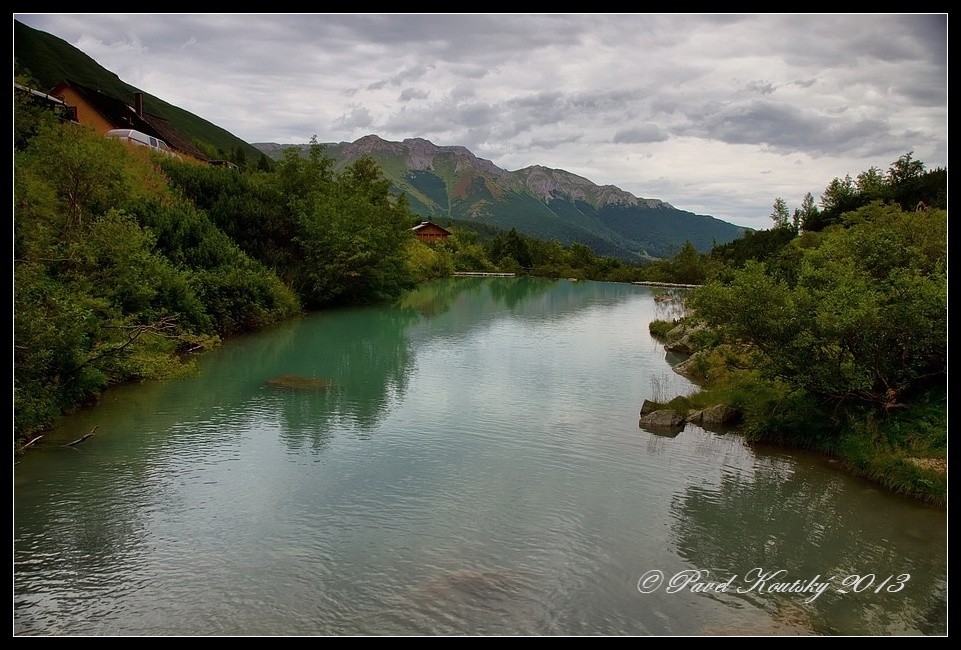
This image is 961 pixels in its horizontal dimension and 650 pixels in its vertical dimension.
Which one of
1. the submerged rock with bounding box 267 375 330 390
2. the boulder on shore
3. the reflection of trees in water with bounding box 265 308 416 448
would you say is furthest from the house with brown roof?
the boulder on shore

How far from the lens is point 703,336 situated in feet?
53.3

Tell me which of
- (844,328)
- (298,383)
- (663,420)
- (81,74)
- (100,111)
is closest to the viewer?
(844,328)

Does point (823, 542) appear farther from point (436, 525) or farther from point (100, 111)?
point (100, 111)

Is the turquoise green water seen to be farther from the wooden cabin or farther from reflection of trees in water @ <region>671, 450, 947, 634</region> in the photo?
the wooden cabin

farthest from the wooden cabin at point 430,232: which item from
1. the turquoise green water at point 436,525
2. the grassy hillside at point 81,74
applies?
the turquoise green water at point 436,525

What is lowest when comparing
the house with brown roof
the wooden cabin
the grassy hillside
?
the wooden cabin

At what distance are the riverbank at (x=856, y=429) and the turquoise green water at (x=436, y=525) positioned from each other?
0.43 metres

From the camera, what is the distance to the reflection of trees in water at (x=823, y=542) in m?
9.09

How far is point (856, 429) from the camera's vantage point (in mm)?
14602

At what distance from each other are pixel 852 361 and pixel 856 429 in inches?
62.9

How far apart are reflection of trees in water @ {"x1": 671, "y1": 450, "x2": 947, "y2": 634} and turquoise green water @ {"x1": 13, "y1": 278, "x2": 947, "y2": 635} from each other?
5 cm

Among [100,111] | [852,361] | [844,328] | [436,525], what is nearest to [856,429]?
[852,361]

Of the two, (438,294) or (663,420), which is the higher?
(438,294)

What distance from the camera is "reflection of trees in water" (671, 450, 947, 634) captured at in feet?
29.8
